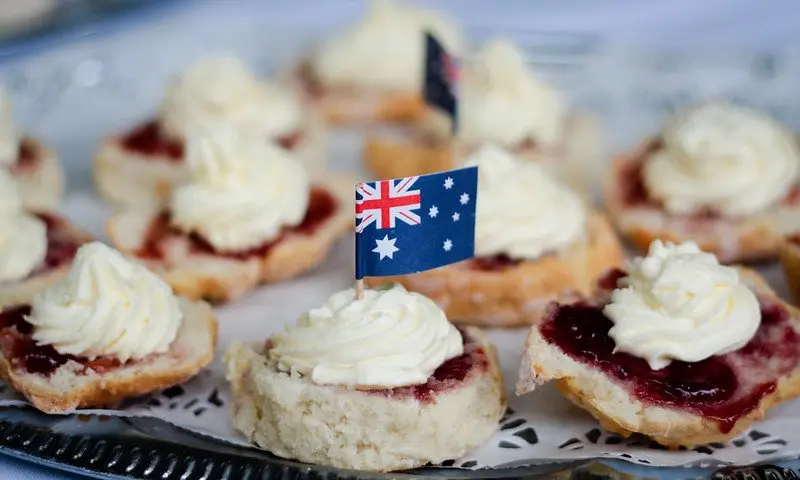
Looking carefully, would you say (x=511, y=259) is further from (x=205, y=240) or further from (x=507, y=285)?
(x=205, y=240)

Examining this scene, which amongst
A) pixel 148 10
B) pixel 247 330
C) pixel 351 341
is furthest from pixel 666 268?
pixel 148 10

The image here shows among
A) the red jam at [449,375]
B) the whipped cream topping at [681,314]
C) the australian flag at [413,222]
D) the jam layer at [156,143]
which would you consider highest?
the australian flag at [413,222]

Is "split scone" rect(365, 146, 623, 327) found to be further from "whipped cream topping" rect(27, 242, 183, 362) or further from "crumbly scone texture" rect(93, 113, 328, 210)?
"crumbly scone texture" rect(93, 113, 328, 210)

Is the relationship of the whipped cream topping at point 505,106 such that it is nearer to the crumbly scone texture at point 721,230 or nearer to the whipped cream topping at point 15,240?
the crumbly scone texture at point 721,230

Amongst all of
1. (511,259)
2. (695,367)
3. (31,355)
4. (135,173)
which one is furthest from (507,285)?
(135,173)

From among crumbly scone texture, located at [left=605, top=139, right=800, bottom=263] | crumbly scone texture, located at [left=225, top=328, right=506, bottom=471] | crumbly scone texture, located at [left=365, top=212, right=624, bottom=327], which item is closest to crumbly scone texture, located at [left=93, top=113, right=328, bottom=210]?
crumbly scone texture, located at [left=365, top=212, right=624, bottom=327]

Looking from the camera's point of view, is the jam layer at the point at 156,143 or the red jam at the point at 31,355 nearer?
the red jam at the point at 31,355

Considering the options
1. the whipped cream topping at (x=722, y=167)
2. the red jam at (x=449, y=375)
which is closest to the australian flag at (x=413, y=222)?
the red jam at (x=449, y=375)
